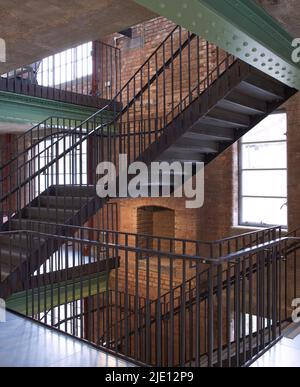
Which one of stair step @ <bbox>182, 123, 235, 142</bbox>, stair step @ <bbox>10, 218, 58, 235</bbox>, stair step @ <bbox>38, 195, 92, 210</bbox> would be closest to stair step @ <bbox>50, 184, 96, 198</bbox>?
stair step @ <bbox>38, 195, 92, 210</bbox>

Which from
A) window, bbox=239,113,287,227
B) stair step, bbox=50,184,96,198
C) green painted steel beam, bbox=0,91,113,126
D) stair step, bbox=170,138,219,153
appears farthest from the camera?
window, bbox=239,113,287,227

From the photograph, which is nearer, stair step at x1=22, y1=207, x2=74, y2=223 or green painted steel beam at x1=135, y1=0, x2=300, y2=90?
green painted steel beam at x1=135, y1=0, x2=300, y2=90

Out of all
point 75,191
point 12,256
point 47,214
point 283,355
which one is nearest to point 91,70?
point 75,191

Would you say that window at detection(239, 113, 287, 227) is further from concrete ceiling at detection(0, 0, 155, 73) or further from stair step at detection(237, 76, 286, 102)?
concrete ceiling at detection(0, 0, 155, 73)

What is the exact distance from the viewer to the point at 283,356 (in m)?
3.04

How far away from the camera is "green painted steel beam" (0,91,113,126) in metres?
6.12

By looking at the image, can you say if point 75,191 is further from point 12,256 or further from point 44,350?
point 44,350

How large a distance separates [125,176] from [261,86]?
1.91 m

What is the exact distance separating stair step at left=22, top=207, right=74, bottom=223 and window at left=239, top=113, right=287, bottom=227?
11.2 feet

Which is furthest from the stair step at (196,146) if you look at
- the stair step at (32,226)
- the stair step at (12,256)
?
the stair step at (12,256)

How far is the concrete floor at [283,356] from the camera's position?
2906 millimetres

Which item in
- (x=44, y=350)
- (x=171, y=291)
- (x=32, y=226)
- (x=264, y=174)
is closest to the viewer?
(x=171, y=291)

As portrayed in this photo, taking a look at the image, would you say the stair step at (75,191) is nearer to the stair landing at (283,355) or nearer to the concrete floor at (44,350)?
the concrete floor at (44,350)

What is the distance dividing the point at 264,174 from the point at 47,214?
12.5 feet
